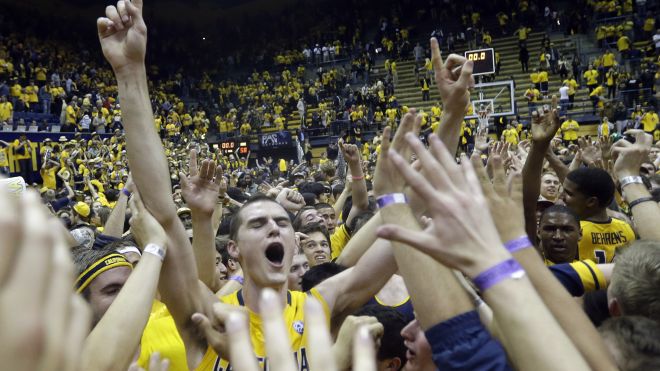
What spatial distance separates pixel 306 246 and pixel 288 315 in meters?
2.01

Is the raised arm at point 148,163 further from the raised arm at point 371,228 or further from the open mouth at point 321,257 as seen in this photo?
the open mouth at point 321,257

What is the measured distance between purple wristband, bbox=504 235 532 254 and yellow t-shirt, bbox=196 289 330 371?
104 centimetres

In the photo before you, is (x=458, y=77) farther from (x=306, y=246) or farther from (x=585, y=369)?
(x=306, y=246)

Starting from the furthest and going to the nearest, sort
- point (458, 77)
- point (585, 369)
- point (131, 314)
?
point (458, 77) → point (131, 314) → point (585, 369)

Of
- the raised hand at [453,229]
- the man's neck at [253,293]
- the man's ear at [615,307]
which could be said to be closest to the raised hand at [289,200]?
the man's neck at [253,293]

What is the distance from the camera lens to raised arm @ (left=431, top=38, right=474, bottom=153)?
269 cm

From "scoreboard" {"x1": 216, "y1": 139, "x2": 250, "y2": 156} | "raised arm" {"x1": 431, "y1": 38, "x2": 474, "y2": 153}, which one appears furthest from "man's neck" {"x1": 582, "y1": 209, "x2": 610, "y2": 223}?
"scoreboard" {"x1": 216, "y1": 139, "x2": 250, "y2": 156}

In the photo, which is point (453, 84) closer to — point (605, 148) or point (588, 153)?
point (605, 148)

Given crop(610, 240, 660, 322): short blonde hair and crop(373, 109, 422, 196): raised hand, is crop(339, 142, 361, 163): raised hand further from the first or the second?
crop(610, 240, 660, 322): short blonde hair

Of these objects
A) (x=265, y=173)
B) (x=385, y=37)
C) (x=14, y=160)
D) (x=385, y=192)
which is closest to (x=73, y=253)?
(x=385, y=192)

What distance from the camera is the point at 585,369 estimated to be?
1.36 metres

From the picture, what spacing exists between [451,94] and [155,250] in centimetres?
144

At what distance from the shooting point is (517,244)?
1.76 metres

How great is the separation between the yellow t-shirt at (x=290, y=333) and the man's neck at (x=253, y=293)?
26 mm
